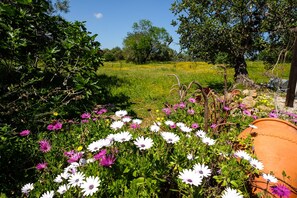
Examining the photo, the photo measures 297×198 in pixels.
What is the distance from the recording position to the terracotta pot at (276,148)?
2271mm

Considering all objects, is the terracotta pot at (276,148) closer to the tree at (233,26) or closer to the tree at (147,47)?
the tree at (233,26)

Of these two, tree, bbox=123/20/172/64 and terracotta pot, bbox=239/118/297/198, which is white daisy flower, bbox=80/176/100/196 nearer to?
terracotta pot, bbox=239/118/297/198

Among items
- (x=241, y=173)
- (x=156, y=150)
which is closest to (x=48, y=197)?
(x=156, y=150)

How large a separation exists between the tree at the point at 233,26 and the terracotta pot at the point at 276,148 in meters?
8.22

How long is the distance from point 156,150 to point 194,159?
33 cm

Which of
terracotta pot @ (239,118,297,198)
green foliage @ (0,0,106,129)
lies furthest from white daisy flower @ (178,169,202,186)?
green foliage @ (0,0,106,129)

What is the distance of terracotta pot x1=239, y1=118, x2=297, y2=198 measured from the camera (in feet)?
7.45

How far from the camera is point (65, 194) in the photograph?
5.50 feet

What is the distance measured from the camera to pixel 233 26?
10492 millimetres

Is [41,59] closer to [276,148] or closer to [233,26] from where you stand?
[276,148]

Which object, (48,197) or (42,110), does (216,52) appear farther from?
(48,197)

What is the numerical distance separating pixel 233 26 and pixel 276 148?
30.3ft

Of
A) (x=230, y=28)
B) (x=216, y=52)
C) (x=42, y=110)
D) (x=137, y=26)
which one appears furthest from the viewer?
(x=137, y=26)

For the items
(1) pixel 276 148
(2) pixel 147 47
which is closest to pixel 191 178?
(1) pixel 276 148
